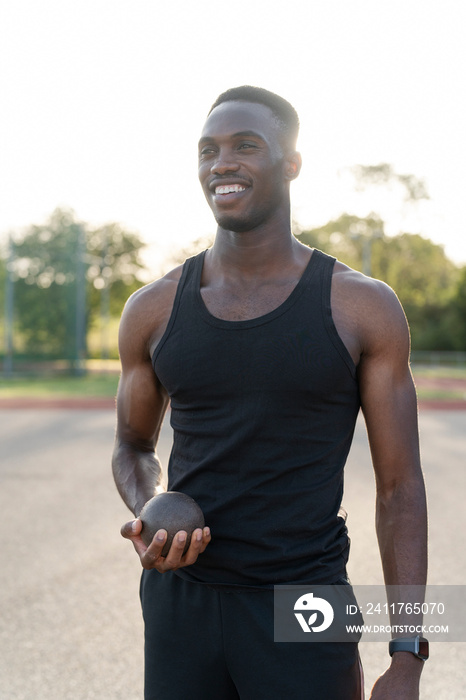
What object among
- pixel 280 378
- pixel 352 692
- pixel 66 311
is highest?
pixel 280 378

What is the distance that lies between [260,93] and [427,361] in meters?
43.3

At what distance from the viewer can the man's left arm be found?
2.01 m

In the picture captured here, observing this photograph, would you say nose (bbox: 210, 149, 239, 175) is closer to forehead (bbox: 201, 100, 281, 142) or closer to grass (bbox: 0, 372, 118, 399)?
forehead (bbox: 201, 100, 281, 142)

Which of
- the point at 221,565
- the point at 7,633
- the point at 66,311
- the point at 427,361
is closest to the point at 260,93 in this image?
the point at 221,565

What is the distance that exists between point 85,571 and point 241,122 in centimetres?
431

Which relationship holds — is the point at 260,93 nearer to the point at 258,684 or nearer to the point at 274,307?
the point at 274,307

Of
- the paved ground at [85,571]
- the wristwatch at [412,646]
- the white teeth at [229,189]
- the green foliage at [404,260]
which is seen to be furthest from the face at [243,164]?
the green foliage at [404,260]

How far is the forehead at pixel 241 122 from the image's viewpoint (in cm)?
211

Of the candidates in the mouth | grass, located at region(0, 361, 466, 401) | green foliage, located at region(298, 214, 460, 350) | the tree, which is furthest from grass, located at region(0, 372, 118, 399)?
green foliage, located at region(298, 214, 460, 350)

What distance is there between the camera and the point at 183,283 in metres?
2.20

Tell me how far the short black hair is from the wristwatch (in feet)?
4.62

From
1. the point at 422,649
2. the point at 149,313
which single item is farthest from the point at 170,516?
the point at 422,649

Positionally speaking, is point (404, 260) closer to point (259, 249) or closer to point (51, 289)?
point (51, 289)

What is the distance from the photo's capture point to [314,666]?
190cm
